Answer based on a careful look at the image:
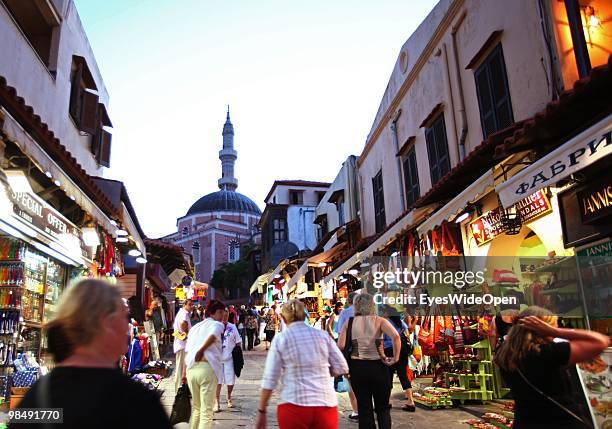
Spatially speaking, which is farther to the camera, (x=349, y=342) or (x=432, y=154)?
(x=432, y=154)

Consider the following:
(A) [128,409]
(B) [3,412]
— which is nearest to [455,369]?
(B) [3,412]

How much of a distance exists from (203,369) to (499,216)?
17.2ft

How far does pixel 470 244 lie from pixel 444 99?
3269mm

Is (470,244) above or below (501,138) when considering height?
below

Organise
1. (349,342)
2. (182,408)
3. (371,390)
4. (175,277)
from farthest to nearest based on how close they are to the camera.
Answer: (175,277) < (349,342) < (182,408) < (371,390)

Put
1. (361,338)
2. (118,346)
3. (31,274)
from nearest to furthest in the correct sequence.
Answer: (118,346) < (361,338) < (31,274)

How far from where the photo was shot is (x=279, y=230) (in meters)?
40.9

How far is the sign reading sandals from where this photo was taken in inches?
177

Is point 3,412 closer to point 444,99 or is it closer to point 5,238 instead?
point 5,238

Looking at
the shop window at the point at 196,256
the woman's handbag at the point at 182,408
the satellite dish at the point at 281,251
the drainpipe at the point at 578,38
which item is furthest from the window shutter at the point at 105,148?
the shop window at the point at 196,256

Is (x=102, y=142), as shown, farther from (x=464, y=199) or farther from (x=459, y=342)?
(x=459, y=342)

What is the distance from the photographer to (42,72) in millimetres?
8836

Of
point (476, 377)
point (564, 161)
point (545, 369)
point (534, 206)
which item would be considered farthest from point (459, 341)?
point (545, 369)

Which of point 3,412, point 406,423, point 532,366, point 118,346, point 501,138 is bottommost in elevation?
point 406,423
